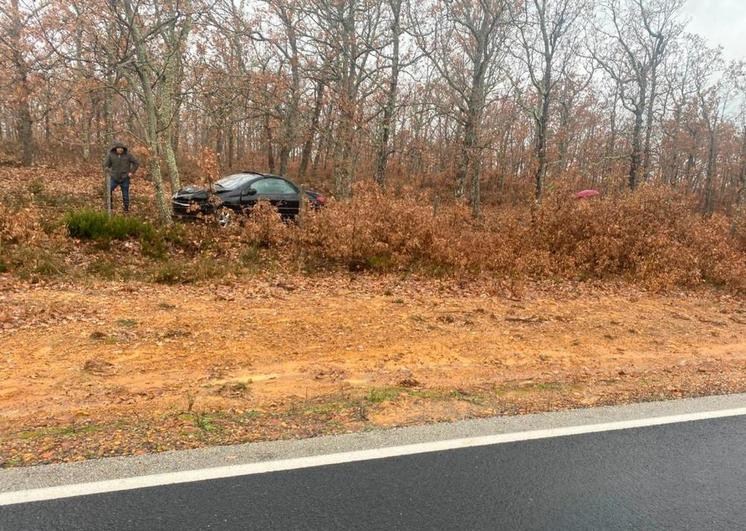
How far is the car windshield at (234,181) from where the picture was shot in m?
12.4

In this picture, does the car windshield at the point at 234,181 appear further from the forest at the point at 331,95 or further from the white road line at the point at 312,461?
the white road line at the point at 312,461

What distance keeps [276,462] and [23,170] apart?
19.3m

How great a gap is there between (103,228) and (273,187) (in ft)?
15.1

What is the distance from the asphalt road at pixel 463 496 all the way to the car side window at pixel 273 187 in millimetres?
10397

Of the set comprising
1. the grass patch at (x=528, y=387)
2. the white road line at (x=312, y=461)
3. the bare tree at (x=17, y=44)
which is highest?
the bare tree at (x=17, y=44)

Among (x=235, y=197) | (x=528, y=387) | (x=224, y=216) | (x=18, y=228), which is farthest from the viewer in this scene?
(x=235, y=197)

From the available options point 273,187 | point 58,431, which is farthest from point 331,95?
point 58,431

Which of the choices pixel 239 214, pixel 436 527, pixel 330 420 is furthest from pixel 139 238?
pixel 436 527

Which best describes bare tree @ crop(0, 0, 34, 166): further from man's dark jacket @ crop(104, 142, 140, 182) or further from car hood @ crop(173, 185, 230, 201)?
car hood @ crop(173, 185, 230, 201)

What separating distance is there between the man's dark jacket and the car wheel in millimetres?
2813

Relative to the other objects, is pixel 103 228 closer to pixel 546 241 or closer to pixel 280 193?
pixel 280 193

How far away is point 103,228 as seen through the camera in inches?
383

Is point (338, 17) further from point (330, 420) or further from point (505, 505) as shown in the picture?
point (505, 505)

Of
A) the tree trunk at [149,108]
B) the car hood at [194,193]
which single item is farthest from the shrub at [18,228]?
the car hood at [194,193]
